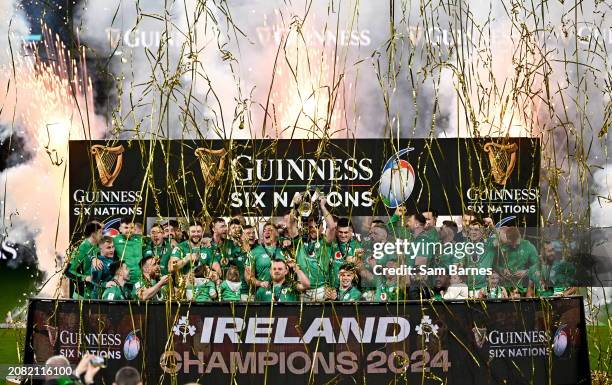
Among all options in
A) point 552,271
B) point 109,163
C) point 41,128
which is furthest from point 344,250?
point 41,128

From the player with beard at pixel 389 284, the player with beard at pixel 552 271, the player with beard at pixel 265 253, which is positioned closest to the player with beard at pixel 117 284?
the player with beard at pixel 265 253

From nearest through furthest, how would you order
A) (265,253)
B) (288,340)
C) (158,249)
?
(288,340)
(158,249)
(265,253)

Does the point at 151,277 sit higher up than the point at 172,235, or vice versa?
the point at 172,235

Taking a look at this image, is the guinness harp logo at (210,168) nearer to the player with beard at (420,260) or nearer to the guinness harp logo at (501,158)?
the player with beard at (420,260)

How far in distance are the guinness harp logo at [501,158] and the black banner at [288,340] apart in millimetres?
513

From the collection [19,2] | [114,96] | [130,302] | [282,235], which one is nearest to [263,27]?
[114,96]

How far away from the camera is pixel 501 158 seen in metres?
2.81

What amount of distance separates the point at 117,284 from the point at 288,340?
136 centimetres

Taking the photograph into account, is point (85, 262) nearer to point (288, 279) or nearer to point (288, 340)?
point (288, 279)

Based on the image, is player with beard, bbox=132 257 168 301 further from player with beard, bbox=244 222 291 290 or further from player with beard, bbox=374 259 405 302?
player with beard, bbox=374 259 405 302

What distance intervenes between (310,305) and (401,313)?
24 centimetres

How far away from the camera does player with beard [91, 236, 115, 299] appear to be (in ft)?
9.89

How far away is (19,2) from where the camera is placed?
22.0 feet

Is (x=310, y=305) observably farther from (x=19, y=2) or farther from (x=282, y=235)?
(x=19, y=2)
